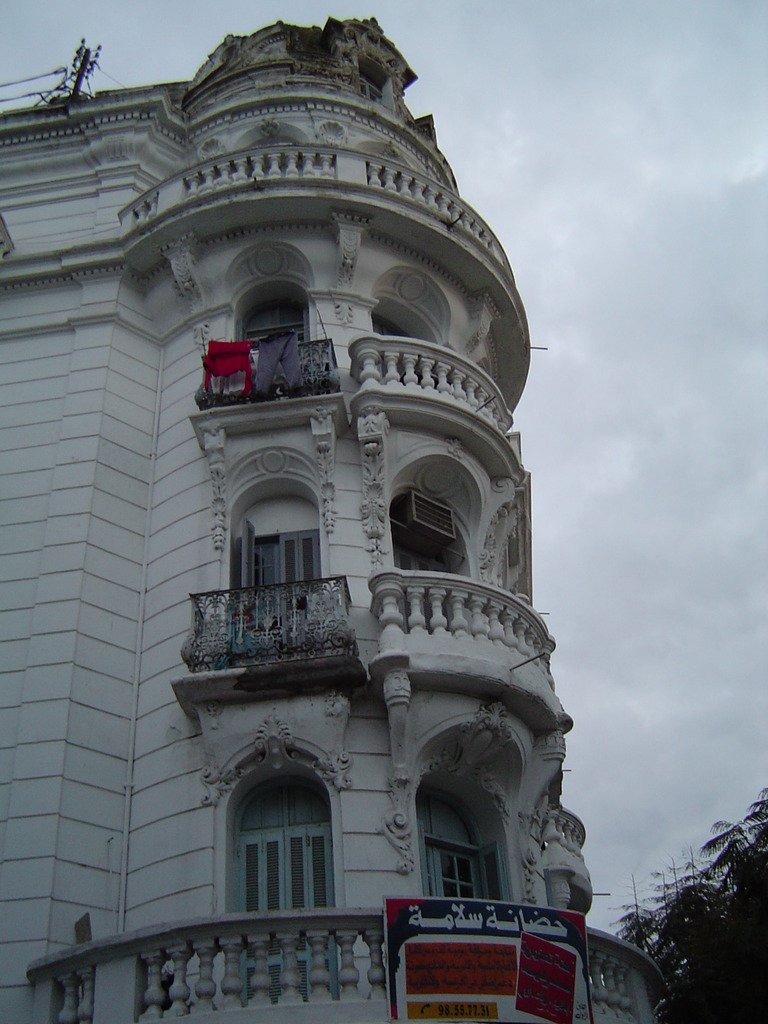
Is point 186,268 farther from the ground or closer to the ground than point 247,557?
farther from the ground

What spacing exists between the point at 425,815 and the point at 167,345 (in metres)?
9.38

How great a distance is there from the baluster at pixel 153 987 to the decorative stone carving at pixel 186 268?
1123 cm

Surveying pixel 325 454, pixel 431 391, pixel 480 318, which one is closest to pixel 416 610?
pixel 325 454

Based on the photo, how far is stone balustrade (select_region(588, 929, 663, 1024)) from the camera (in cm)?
1176

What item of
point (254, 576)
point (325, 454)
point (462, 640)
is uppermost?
point (325, 454)

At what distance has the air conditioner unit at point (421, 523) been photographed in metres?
16.0

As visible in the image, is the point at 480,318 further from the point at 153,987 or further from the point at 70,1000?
the point at 70,1000

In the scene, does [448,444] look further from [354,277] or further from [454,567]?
[354,277]

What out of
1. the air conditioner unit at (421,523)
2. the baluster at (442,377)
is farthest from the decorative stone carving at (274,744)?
the baluster at (442,377)

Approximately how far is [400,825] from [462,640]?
2.49 meters

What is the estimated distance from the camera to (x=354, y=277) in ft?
60.3

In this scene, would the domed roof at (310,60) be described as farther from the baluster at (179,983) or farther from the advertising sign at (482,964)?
the baluster at (179,983)

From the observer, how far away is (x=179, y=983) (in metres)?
Answer: 10.1

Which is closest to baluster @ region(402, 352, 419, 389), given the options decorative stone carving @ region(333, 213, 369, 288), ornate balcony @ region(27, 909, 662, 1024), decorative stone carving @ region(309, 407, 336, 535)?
decorative stone carving @ region(309, 407, 336, 535)
